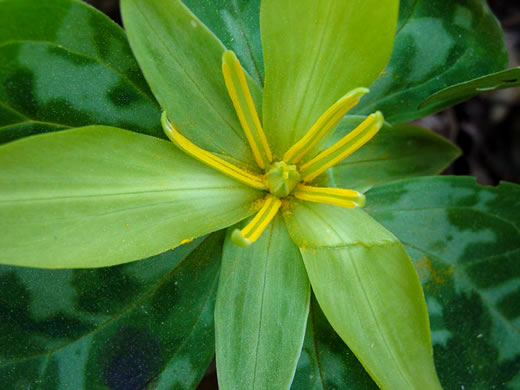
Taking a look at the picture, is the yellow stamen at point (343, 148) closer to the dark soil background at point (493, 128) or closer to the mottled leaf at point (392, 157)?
the mottled leaf at point (392, 157)

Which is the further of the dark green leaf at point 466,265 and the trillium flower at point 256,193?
the dark green leaf at point 466,265

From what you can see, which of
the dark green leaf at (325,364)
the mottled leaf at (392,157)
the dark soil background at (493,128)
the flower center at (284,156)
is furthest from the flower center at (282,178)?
the dark soil background at (493,128)

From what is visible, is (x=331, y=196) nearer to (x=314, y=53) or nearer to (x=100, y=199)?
(x=314, y=53)

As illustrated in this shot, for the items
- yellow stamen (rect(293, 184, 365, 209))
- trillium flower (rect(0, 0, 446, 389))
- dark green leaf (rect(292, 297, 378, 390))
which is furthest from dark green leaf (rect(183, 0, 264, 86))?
dark green leaf (rect(292, 297, 378, 390))

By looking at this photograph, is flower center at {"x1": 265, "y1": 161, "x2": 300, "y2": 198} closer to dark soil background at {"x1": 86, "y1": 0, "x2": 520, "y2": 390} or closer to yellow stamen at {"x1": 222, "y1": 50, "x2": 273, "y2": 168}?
yellow stamen at {"x1": 222, "y1": 50, "x2": 273, "y2": 168}

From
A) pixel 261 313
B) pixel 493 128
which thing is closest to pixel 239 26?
pixel 261 313

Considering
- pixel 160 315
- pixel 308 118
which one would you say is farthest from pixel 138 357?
pixel 308 118
